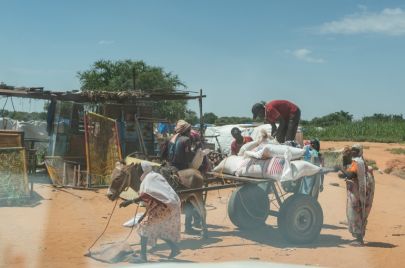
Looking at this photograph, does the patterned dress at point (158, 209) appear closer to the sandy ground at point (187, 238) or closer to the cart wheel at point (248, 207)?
the sandy ground at point (187, 238)

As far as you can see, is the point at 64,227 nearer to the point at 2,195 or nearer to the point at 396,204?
the point at 2,195

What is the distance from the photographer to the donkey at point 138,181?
26.2ft

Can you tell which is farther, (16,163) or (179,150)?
(16,163)

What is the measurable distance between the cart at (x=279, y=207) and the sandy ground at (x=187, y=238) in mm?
220

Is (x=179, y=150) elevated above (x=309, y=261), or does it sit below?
above

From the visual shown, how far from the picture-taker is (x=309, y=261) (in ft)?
26.3

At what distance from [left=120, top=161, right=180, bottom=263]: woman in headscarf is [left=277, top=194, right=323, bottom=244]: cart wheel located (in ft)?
7.35

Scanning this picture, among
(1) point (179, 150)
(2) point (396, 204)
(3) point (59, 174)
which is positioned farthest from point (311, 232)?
(3) point (59, 174)

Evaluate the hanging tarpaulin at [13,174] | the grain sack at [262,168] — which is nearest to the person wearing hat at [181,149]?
the grain sack at [262,168]

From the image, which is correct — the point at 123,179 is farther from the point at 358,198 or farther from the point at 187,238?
the point at 358,198

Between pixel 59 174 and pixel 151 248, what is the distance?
7450 millimetres

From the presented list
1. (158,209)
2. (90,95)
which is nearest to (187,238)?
(158,209)

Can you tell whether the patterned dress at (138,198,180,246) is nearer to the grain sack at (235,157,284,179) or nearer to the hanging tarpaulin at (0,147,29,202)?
the grain sack at (235,157,284,179)

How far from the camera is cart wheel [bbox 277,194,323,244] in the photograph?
9180 millimetres
